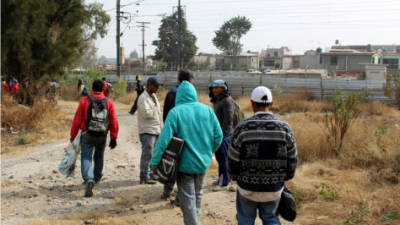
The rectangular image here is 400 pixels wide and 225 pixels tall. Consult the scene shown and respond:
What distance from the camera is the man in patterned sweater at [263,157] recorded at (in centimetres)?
362

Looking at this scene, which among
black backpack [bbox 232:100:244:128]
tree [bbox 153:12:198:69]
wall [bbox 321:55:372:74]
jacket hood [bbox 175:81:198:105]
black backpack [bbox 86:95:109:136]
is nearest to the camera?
jacket hood [bbox 175:81:198:105]

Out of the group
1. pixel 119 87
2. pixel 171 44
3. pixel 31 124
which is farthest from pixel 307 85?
pixel 171 44

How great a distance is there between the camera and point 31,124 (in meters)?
13.2

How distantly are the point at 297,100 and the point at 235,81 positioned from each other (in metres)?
8.20

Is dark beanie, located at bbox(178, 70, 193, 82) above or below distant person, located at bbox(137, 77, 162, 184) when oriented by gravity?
above

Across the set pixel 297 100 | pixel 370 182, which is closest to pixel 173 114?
pixel 370 182

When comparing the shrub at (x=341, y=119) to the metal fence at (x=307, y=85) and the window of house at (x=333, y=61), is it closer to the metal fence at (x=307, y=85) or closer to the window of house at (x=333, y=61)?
the metal fence at (x=307, y=85)

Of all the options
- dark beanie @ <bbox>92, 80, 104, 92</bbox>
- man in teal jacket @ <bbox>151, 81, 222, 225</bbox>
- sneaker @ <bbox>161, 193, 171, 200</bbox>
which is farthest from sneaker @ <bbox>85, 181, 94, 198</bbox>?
man in teal jacket @ <bbox>151, 81, 222, 225</bbox>

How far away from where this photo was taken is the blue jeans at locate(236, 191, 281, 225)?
3795 millimetres

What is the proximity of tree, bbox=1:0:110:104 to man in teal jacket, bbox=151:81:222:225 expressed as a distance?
12.0m

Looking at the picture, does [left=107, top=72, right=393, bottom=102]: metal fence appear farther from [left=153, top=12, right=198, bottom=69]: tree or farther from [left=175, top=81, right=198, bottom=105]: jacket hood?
[left=153, top=12, right=198, bottom=69]: tree

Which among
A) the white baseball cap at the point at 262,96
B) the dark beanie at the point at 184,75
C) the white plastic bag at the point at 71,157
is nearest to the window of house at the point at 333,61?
the white plastic bag at the point at 71,157

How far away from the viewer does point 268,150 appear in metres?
3.62

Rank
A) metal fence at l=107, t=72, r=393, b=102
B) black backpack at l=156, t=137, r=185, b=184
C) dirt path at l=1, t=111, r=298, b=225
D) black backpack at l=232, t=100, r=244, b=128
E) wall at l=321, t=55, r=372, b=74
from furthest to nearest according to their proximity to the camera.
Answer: wall at l=321, t=55, r=372, b=74 < metal fence at l=107, t=72, r=393, b=102 < black backpack at l=232, t=100, r=244, b=128 < dirt path at l=1, t=111, r=298, b=225 < black backpack at l=156, t=137, r=185, b=184
